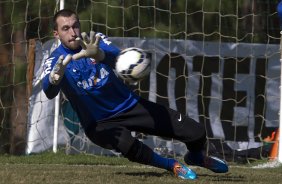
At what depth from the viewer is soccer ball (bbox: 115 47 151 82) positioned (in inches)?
271

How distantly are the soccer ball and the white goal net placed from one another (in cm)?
Result: 415

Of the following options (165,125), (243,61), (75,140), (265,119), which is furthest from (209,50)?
(165,125)

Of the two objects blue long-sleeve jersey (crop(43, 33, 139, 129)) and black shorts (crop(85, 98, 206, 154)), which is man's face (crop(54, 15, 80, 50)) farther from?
Answer: black shorts (crop(85, 98, 206, 154))

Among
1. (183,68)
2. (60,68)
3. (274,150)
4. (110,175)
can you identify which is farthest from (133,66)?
A: (274,150)

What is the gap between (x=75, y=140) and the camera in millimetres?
11062

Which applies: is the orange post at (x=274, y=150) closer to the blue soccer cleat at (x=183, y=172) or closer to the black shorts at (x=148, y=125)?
the black shorts at (x=148, y=125)

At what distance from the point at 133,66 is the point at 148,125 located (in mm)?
755

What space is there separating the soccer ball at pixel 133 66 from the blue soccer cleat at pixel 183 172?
3.14 ft

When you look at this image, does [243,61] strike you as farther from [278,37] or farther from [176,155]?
[176,155]

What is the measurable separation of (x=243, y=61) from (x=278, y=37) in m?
0.77

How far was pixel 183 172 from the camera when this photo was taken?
736 cm

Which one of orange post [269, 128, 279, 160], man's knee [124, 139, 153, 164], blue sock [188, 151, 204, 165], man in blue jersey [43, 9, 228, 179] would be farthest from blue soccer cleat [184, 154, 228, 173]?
orange post [269, 128, 279, 160]

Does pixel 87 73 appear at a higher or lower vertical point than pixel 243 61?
higher

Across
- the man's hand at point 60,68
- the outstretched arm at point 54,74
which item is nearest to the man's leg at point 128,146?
the outstretched arm at point 54,74
